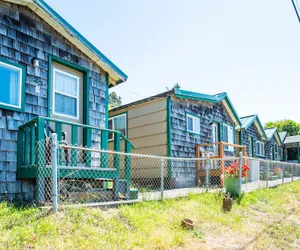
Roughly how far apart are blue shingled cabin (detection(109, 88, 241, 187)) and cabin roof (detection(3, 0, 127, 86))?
2.73m

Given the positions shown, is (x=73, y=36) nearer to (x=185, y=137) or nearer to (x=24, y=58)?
(x=24, y=58)

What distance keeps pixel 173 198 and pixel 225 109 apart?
8881 mm

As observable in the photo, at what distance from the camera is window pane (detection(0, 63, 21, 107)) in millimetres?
6234

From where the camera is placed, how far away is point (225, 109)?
1545cm

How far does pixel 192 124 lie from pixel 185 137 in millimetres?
871

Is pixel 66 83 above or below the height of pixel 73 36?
below

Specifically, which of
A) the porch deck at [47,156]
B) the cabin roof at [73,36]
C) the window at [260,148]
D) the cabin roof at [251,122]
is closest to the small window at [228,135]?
the cabin roof at [251,122]

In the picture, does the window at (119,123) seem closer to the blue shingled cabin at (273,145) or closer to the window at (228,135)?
the window at (228,135)

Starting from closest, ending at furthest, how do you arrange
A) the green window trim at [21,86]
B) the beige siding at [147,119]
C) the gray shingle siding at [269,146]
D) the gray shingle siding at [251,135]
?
the green window trim at [21,86] → the beige siding at [147,119] → the gray shingle siding at [251,135] → the gray shingle siding at [269,146]

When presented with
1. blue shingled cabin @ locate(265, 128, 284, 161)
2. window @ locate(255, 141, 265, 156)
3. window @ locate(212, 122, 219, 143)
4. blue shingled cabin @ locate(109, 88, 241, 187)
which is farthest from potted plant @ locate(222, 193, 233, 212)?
blue shingled cabin @ locate(265, 128, 284, 161)

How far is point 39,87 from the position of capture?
6906mm

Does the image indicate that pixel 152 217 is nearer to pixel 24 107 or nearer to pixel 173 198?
pixel 173 198

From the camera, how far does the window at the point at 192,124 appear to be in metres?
12.3

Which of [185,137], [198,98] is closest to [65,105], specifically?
[185,137]
